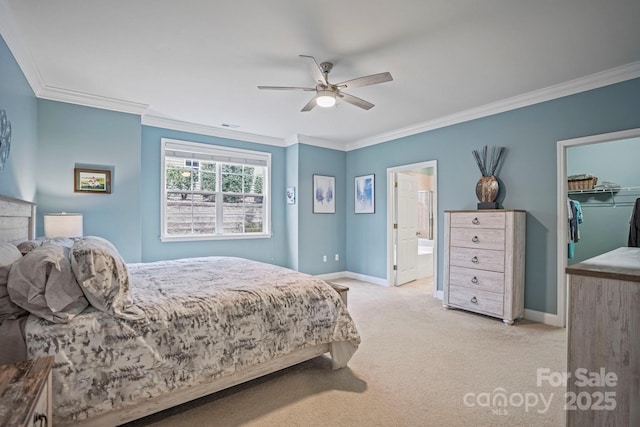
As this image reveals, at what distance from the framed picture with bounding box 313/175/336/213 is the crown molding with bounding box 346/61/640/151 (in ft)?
4.54

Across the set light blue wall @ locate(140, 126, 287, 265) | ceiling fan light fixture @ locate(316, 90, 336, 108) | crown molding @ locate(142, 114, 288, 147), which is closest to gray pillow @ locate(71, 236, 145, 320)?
ceiling fan light fixture @ locate(316, 90, 336, 108)

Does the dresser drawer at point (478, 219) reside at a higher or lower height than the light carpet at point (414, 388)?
higher

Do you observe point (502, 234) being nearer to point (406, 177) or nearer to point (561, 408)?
point (561, 408)

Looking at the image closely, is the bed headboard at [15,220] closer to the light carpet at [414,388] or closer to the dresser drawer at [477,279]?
the light carpet at [414,388]

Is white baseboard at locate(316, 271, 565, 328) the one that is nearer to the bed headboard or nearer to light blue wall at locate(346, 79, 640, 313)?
light blue wall at locate(346, 79, 640, 313)

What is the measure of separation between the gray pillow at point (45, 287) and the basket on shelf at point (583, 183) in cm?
547

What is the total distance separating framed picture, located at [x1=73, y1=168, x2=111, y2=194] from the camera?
11.6 ft

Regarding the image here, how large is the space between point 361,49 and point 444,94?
144 centimetres

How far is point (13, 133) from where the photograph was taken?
2.59m

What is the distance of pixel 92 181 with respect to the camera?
11.9ft

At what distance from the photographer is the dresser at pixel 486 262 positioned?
3.38m

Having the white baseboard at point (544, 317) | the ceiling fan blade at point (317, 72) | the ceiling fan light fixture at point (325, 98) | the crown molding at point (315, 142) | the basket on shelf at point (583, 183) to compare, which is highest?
the crown molding at point (315, 142)

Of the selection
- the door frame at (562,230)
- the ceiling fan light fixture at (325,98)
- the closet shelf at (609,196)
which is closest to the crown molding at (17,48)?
the ceiling fan light fixture at (325,98)

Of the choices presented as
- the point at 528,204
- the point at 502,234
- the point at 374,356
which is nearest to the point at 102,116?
the point at 374,356
